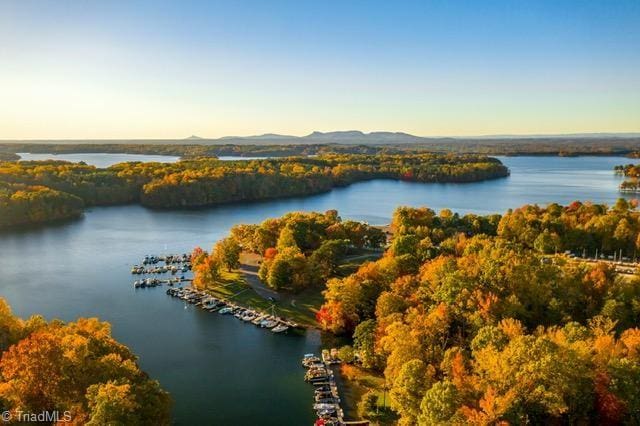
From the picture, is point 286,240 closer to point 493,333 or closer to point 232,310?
point 232,310

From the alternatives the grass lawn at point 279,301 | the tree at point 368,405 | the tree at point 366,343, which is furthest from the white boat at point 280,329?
the tree at point 368,405

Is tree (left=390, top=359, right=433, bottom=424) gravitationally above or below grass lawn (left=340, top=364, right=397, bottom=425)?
above

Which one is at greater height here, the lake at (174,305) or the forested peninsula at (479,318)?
the forested peninsula at (479,318)

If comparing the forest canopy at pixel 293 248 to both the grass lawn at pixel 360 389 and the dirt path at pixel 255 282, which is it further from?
the grass lawn at pixel 360 389

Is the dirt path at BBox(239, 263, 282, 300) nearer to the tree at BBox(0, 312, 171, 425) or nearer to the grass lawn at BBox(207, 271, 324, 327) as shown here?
the grass lawn at BBox(207, 271, 324, 327)

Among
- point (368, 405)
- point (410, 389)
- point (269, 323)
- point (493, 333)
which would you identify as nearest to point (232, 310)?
point (269, 323)

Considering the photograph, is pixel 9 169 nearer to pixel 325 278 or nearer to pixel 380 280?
pixel 325 278

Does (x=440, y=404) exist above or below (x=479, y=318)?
below

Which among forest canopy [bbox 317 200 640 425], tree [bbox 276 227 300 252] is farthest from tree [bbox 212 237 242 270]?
forest canopy [bbox 317 200 640 425]

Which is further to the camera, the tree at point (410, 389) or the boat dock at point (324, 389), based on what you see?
the boat dock at point (324, 389)
